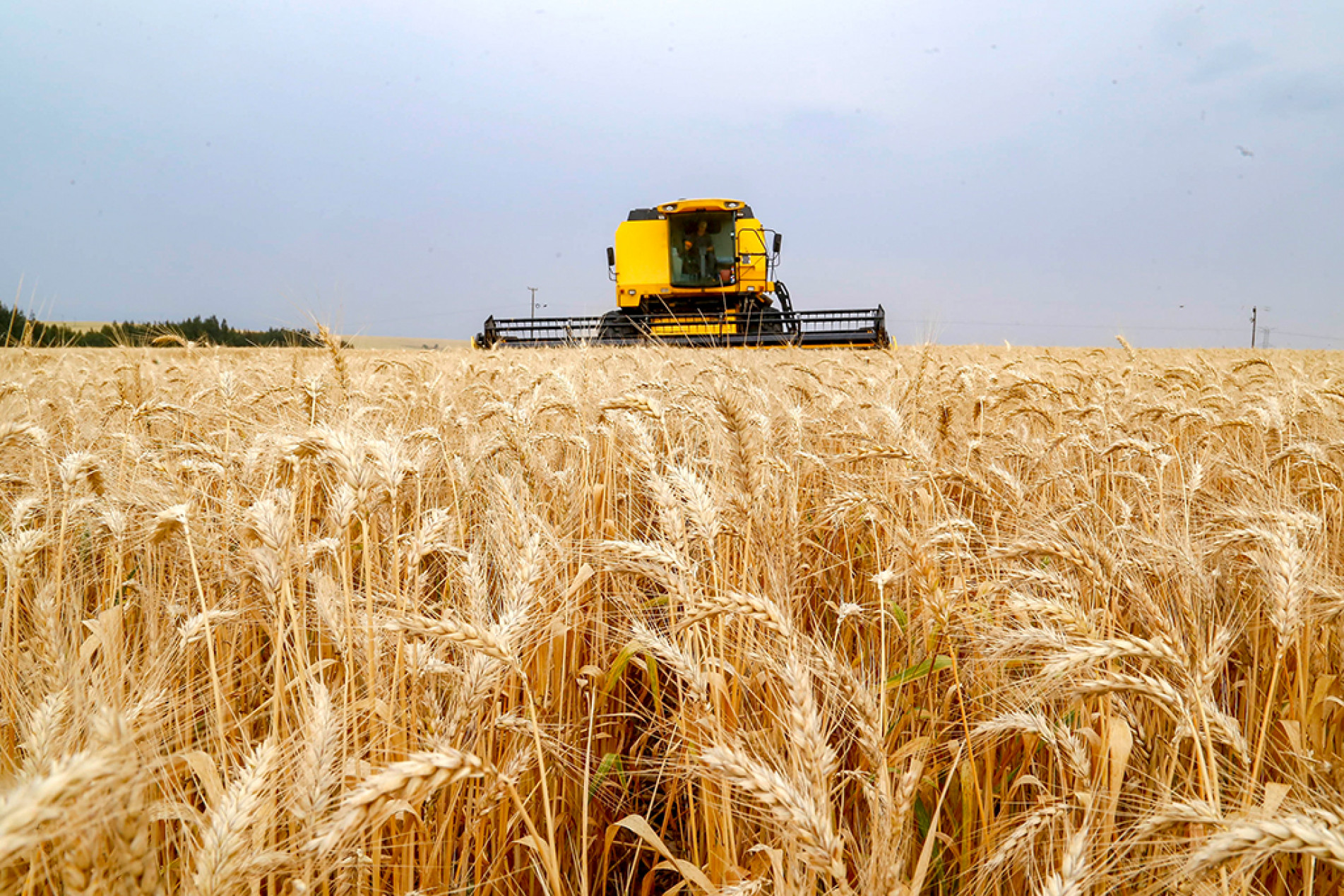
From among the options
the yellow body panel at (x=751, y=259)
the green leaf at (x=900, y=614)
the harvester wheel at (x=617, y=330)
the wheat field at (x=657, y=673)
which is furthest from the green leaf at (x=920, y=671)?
the yellow body panel at (x=751, y=259)

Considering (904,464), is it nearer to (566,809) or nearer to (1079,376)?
(566,809)

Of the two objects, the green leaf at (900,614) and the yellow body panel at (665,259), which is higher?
the yellow body panel at (665,259)

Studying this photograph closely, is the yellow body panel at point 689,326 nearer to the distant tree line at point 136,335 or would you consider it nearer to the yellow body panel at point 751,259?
the yellow body panel at point 751,259

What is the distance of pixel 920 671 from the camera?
130 centimetres

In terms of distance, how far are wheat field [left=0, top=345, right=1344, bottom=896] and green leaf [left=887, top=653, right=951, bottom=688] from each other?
0.07ft

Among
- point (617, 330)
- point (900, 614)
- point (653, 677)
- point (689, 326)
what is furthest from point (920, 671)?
point (689, 326)

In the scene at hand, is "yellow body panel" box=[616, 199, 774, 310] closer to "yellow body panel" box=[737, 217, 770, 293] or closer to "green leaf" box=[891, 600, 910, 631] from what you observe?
"yellow body panel" box=[737, 217, 770, 293]

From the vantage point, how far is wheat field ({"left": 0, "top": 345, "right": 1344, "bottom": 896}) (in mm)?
770

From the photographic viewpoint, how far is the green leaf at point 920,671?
49.1 inches

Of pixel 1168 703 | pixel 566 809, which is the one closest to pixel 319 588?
pixel 566 809

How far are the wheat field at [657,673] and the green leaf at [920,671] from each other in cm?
2

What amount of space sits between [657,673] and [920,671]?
59 cm

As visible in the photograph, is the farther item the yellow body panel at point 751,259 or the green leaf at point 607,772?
the yellow body panel at point 751,259

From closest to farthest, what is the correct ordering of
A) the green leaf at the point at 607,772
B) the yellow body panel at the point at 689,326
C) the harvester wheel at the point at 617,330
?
1. the green leaf at the point at 607,772
2. the harvester wheel at the point at 617,330
3. the yellow body panel at the point at 689,326
